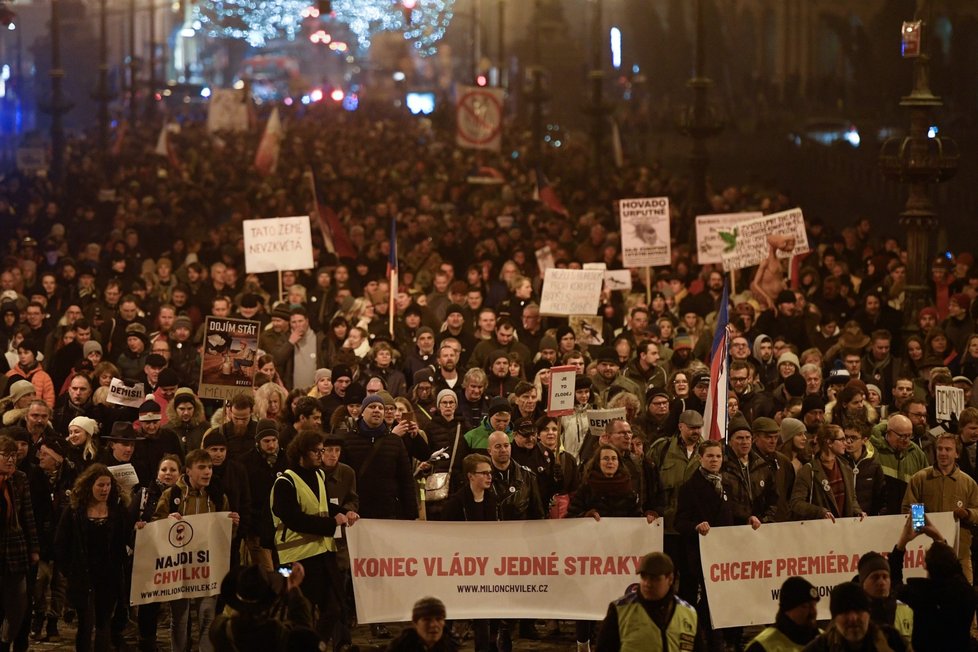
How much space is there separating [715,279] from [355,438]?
8846mm

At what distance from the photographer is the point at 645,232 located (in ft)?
66.3

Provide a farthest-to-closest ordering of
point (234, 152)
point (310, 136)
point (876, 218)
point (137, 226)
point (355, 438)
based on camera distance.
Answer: point (310, 136) → point (234, 152) → point (876, 218) → point (137, 226) → point (355, 438)

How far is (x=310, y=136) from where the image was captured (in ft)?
168

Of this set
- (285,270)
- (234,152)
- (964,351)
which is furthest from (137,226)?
(234,152)

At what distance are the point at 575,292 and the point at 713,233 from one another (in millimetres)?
3443

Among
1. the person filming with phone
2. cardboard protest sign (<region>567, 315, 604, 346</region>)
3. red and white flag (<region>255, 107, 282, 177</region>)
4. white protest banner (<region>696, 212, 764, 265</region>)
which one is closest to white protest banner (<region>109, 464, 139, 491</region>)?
the person filming with phone

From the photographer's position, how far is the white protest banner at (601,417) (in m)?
12.7

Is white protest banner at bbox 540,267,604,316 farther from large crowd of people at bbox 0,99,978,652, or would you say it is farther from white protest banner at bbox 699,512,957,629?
white protest banner at bbox 699,512,957,629

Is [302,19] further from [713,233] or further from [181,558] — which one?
[181,558]

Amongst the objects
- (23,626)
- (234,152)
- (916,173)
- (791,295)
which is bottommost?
(23,626)

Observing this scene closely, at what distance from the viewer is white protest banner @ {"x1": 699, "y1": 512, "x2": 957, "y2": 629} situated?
441 inches

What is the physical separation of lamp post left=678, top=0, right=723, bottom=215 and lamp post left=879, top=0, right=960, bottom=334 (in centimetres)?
775

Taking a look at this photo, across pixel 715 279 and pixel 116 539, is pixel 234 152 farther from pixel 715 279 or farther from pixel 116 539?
pixel 116 539

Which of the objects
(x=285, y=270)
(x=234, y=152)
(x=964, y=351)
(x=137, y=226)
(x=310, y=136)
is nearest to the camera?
(x=964, y=351)
